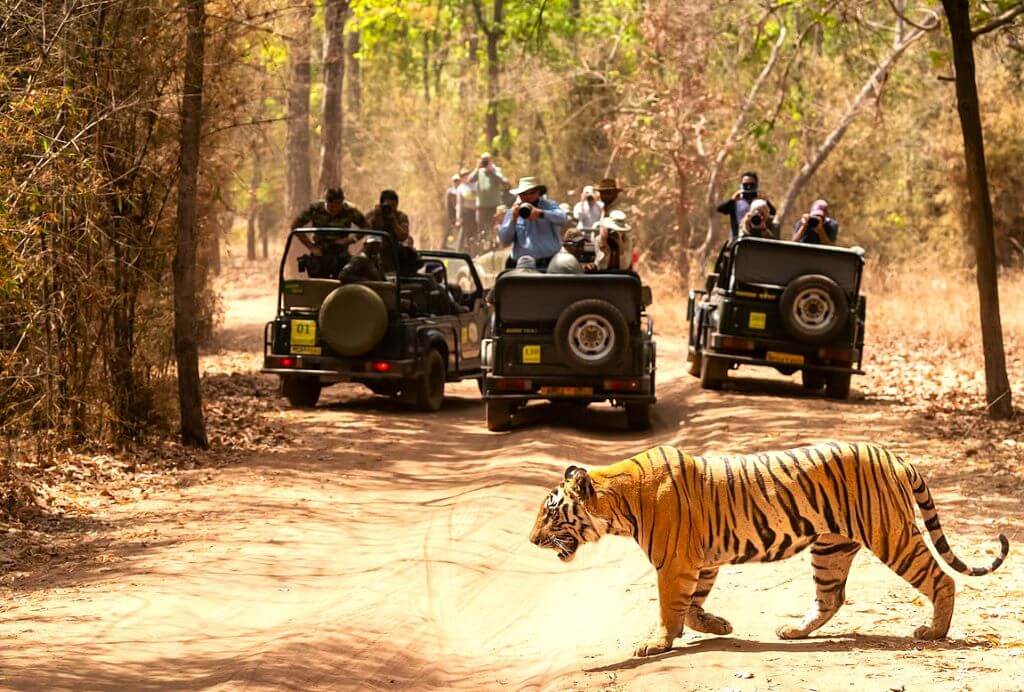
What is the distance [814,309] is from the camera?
54.7 feet

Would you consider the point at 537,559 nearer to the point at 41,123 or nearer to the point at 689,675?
the point at 689,675

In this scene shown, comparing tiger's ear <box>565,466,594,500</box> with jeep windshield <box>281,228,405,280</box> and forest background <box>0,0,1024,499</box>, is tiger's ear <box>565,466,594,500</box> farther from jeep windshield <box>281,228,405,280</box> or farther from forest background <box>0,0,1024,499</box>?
jeep windshield <box>281,228,405,280</box>

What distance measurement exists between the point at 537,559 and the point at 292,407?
7897 millimetres

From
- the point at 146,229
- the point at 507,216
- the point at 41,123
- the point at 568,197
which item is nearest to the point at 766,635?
the point at 41,123

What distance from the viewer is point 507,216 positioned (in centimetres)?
1730

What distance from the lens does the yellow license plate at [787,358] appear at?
16.8 m

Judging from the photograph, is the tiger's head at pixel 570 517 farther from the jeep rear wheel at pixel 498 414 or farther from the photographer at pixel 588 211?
the photographer at pixel 588 211

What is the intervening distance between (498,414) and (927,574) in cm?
865

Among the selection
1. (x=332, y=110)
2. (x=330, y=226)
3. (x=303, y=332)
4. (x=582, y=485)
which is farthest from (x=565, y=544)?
(x=332, y=110)

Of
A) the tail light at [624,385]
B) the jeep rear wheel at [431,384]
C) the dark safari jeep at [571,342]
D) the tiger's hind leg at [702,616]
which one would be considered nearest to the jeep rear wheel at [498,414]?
the dark safari jeep at [571,342]

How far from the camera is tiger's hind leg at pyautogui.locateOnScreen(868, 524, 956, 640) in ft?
22.7

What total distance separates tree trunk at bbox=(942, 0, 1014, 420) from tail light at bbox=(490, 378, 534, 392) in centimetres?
459

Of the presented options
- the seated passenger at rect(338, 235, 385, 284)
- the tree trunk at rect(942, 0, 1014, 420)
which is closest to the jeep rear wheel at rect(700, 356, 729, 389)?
the tree trunk at rect(942, 0, 1014, 420)

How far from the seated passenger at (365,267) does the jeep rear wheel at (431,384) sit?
1126 mm
